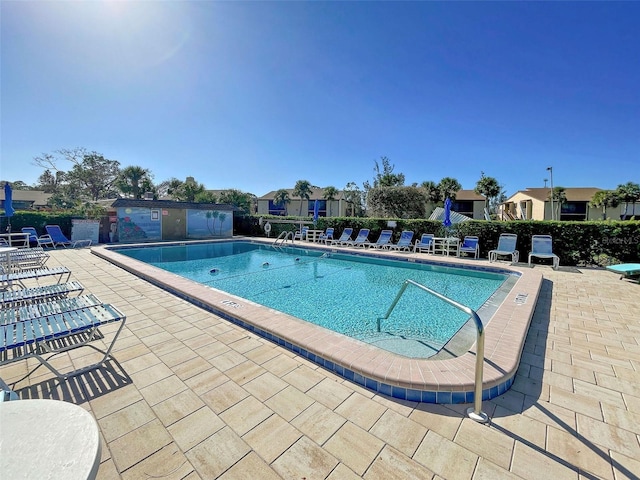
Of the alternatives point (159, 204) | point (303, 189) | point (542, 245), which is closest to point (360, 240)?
point (542, 245)

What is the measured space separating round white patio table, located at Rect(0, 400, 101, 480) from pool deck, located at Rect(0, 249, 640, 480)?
1.03m

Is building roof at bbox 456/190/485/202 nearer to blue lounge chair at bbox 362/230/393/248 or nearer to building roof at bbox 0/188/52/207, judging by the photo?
blue lounge chair at bbox 362/230/393/248

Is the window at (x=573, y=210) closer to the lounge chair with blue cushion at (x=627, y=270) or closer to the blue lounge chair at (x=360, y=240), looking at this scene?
the blue lounge chair at (x=360, y=240)

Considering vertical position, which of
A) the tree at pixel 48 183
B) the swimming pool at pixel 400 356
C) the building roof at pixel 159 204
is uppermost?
the tree at pixel 48 183

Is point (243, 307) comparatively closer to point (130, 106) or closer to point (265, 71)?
point (265, 71)

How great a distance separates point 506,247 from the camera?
10.2m

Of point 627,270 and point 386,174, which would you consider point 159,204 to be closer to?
point 627,270

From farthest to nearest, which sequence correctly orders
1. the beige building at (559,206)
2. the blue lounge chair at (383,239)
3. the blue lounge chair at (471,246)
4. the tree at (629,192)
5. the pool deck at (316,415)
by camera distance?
the beige building at (559,206) → the tree at (629,192) → the blue lounge chair at (383,239) → the blue lounge chair at (471,246) → the pool deck at (316,415)

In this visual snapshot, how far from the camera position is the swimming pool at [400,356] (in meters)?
2.51

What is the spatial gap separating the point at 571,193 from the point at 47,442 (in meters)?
46.1

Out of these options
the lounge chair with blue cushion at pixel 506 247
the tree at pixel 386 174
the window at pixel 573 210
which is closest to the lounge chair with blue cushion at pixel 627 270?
the lounge chair with blue cushion at pixel 506 247

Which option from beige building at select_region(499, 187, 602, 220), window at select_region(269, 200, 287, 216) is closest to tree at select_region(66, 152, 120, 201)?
window at select_region(269, 200, 287, 216)

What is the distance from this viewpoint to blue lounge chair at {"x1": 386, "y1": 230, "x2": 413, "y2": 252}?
12461 mm

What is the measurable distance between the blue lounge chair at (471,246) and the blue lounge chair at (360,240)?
4.37m
